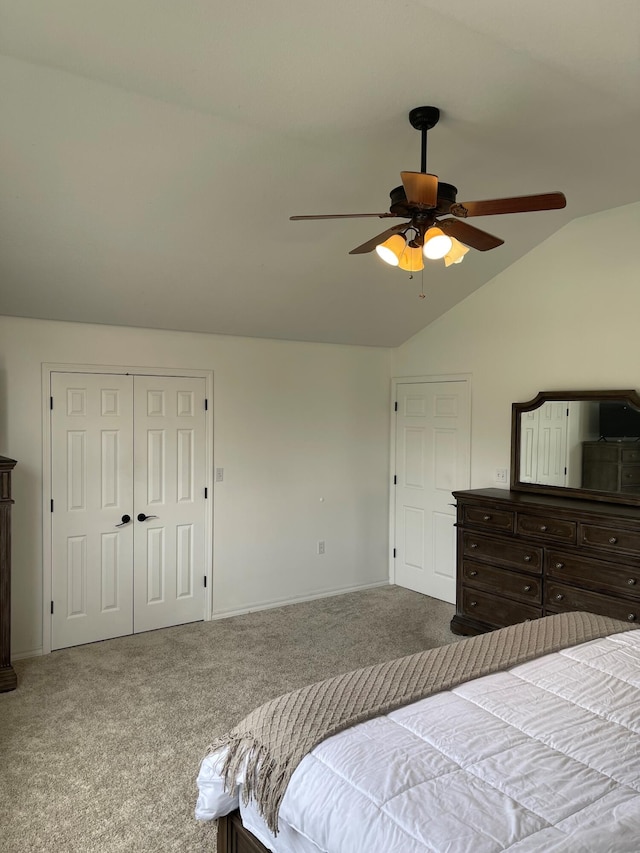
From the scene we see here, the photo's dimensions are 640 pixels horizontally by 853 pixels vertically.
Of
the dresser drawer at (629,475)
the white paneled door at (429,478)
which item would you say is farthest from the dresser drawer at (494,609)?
the dresser drawer at (629,475)

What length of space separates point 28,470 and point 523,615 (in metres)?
3.41

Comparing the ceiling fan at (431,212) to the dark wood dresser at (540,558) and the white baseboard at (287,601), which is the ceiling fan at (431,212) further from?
the white baseboard at (287,601)

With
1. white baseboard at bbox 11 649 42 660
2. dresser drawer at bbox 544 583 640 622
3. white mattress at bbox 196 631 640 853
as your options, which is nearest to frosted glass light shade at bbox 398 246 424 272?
white mattress at bbox 196 631 640 853

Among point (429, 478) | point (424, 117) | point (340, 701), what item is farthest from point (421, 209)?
point (429, 478)

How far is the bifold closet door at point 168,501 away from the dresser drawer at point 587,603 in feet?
8.41

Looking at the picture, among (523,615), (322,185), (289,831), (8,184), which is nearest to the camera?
(289,831)

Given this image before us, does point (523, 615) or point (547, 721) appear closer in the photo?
point (547, 721)

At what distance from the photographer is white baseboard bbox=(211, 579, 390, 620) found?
4840 millimetres

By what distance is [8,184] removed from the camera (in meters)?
2.85

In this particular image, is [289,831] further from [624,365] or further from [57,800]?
[624,365]

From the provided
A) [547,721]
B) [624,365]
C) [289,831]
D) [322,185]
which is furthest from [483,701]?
[624,365]

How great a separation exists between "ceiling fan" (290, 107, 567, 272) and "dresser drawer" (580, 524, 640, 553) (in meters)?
1.88

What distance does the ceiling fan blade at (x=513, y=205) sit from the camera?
231 cm

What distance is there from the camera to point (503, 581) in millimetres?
4125
